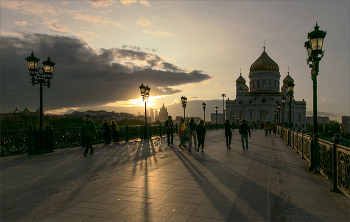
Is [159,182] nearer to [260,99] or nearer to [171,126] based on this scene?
[171,126]

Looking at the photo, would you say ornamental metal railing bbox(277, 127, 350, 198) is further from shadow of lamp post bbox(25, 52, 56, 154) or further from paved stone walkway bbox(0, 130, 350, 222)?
shadow of lamp post bbox(25, 52, 56, 154)

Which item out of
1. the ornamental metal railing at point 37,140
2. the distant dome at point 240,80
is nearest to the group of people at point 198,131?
the ornamental metal railing at point 37,140

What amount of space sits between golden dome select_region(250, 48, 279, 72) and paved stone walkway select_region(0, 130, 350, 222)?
85871 mm

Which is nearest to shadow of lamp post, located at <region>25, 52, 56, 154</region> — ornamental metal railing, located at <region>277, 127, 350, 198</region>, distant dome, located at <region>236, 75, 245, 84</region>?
ornamental metal railing, located at <region>277, 127, 350, 198</region>

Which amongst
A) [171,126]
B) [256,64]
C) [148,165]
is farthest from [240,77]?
[148,165]

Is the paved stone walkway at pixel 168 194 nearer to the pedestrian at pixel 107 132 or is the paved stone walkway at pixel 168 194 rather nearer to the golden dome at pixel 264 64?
the pedestrian at pixel 107 132

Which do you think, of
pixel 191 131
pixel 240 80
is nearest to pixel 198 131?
pixel 191 131

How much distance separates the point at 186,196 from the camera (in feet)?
16.8

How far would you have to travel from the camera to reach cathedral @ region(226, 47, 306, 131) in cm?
8744

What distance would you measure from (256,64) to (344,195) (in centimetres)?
9009

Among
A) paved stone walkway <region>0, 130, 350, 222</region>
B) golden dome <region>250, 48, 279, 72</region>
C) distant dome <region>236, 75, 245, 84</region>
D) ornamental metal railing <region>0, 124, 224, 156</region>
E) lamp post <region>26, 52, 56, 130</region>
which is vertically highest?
golden dome <region>250, 48, 279, 72</region>

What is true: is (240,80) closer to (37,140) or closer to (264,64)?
(264,64)

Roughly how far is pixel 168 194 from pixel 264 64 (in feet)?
296

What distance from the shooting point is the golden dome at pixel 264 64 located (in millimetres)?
87188
